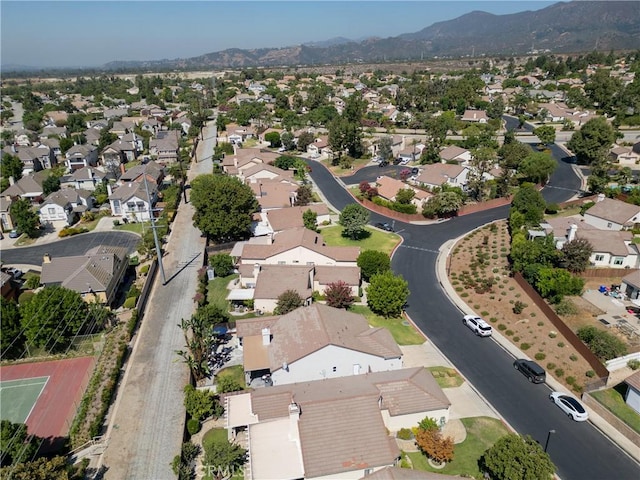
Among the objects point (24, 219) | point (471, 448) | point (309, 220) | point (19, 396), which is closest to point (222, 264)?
point (309, 220)

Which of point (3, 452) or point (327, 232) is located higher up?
point (3, 452)

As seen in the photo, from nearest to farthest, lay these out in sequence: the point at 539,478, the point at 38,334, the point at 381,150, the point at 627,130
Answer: the point at 539,478, the point at 38,334, the point at 381,150, the point at 627,130

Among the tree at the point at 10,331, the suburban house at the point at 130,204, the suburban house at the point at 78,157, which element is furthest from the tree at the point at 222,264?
the suburban house at the point at 78,157

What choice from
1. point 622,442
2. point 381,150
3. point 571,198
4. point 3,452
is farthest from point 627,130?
point 3,452

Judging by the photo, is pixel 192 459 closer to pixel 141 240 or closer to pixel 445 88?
pixel 141 240

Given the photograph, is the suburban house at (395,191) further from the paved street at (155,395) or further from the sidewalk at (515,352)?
the paved street at (155,395)

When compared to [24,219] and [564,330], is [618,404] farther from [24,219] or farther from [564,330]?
[24,219]
